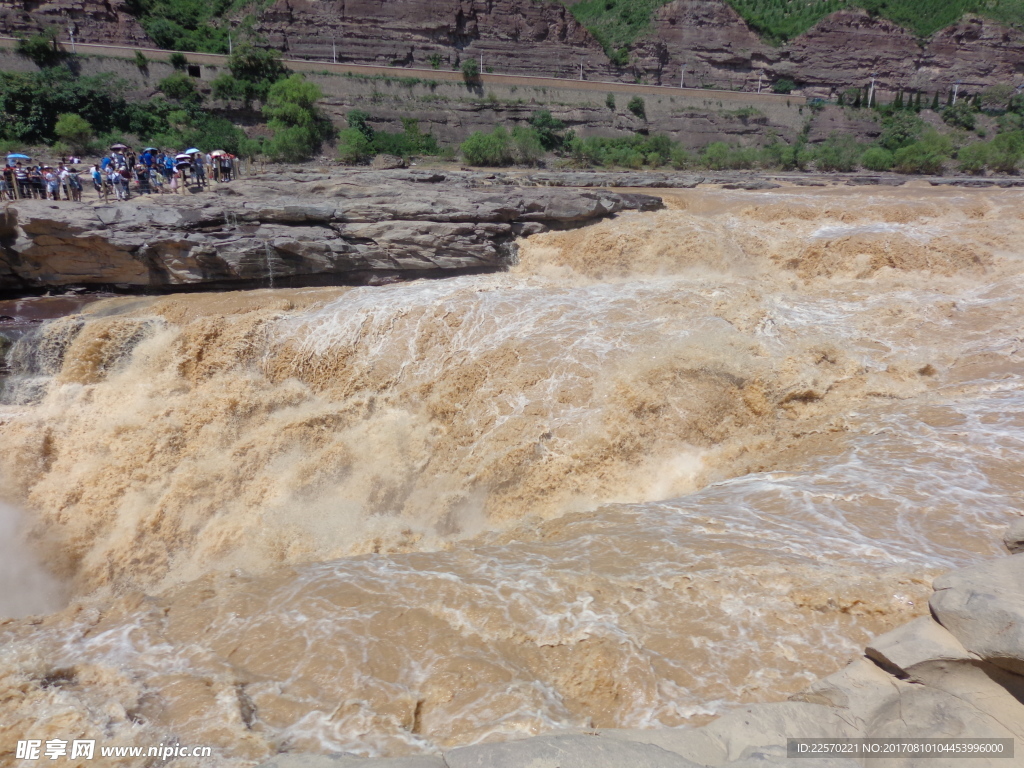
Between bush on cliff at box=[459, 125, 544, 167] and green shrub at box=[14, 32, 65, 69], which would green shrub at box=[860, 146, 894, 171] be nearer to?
bush on cliff at box=[459, 125, 544, 167]

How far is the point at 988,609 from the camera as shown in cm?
309

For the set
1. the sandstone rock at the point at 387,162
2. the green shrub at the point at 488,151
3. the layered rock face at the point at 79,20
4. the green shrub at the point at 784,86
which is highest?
the layered rock face at the point at 79,20

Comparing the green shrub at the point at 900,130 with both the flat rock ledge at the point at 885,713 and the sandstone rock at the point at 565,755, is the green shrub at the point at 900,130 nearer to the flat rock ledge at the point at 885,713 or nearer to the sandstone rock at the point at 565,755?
the flat rock ledge at the point at 885,713

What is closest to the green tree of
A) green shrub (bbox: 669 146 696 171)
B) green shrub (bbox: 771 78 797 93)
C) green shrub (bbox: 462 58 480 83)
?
green shrub (bbox: 462 58 480 83)

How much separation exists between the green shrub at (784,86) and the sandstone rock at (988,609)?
46.0m

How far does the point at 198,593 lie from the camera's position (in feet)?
16.2

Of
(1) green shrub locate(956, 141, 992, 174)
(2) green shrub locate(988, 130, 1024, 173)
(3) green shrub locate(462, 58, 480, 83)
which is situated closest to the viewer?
(2) green shrub locate(988, 130, 1024, 173)

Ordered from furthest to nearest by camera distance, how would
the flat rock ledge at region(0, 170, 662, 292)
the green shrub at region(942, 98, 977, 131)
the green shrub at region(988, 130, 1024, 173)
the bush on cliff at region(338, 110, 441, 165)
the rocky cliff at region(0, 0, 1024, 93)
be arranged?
1. the green shrub at region(942, 98, 977, 131)
2. the rocky cliff at region(0, 0, 1024, 93)
3. the bush on cliff at region(338, 110, 441, 165)
4. the green shrub at region(988, 130, 1024, 173)
5. the flat rock ledge at region(0, 170, 662, 292)

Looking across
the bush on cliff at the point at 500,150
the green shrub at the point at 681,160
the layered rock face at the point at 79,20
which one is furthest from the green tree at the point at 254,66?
the green shrub at the point at 681,160

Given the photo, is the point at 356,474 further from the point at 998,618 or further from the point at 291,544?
the point at 998,618

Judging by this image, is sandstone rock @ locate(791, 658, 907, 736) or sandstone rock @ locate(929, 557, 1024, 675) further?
sandstone rock @ locate(791, 658, 907, 736)

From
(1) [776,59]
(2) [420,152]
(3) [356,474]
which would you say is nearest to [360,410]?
(3) [356,474]

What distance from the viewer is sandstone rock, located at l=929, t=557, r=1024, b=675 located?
2896 mm

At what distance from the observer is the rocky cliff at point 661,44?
117ft
